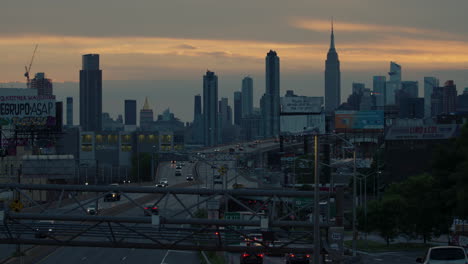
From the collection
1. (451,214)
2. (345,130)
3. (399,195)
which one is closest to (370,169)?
(345,130)

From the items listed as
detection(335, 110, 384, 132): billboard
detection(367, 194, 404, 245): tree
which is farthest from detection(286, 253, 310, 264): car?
detection(335, 110, 384, 132): billboard

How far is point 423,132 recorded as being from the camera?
389ft

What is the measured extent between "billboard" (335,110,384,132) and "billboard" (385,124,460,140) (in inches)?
2097

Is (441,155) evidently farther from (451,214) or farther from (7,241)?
(7,241)

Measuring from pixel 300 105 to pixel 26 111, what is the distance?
229 feet

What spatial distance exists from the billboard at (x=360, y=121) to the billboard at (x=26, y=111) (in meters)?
89.5

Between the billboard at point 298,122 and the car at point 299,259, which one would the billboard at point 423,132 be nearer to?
the billboard at point 298,122

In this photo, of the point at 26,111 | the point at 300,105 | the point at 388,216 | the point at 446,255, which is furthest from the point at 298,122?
the point at 446,255

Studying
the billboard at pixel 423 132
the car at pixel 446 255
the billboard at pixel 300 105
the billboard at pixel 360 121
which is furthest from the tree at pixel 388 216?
the billboard at pixel 360 121

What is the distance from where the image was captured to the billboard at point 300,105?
158 metres

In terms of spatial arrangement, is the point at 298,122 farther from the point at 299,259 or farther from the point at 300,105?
the point at 299,259

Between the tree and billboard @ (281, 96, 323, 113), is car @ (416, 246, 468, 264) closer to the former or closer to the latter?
the tree

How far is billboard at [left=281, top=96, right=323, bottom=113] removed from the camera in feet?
520

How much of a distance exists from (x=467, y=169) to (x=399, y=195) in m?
23.2
